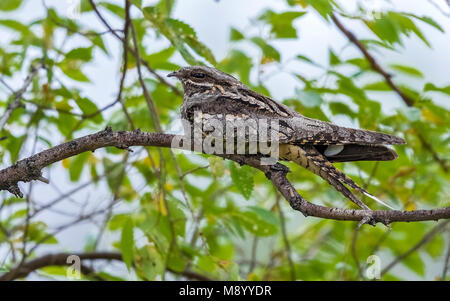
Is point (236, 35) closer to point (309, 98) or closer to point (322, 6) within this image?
point (309, 98)

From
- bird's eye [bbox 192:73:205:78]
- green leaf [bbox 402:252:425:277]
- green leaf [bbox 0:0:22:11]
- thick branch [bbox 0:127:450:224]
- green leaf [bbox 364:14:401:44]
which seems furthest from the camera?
green leaf [bbox 402:252:425:277]

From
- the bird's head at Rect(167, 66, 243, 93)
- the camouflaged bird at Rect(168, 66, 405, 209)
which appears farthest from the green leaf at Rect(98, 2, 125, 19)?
A: the camouflaged bird at Rect(168, 66, 405, 209)

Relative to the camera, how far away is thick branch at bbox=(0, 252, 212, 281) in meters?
2.79

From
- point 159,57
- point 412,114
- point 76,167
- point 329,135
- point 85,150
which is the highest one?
→ point 159,57

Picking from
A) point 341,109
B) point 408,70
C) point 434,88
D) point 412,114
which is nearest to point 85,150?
point 412,114

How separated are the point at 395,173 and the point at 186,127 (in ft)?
5.37

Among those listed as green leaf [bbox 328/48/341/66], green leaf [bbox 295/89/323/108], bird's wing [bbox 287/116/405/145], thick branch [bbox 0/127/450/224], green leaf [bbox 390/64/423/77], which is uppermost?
green leaf [bbox 390/64/423/77]

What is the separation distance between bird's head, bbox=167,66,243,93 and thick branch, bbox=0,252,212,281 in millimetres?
1028

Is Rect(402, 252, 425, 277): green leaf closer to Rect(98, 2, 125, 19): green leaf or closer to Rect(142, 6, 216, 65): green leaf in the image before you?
Rect(142, 6, 216, 65): green leaf

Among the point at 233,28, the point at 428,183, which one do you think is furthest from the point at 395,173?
the point at 233,28

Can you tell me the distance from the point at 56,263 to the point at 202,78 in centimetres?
132

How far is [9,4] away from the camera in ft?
11.5

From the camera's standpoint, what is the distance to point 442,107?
2.98 metres
